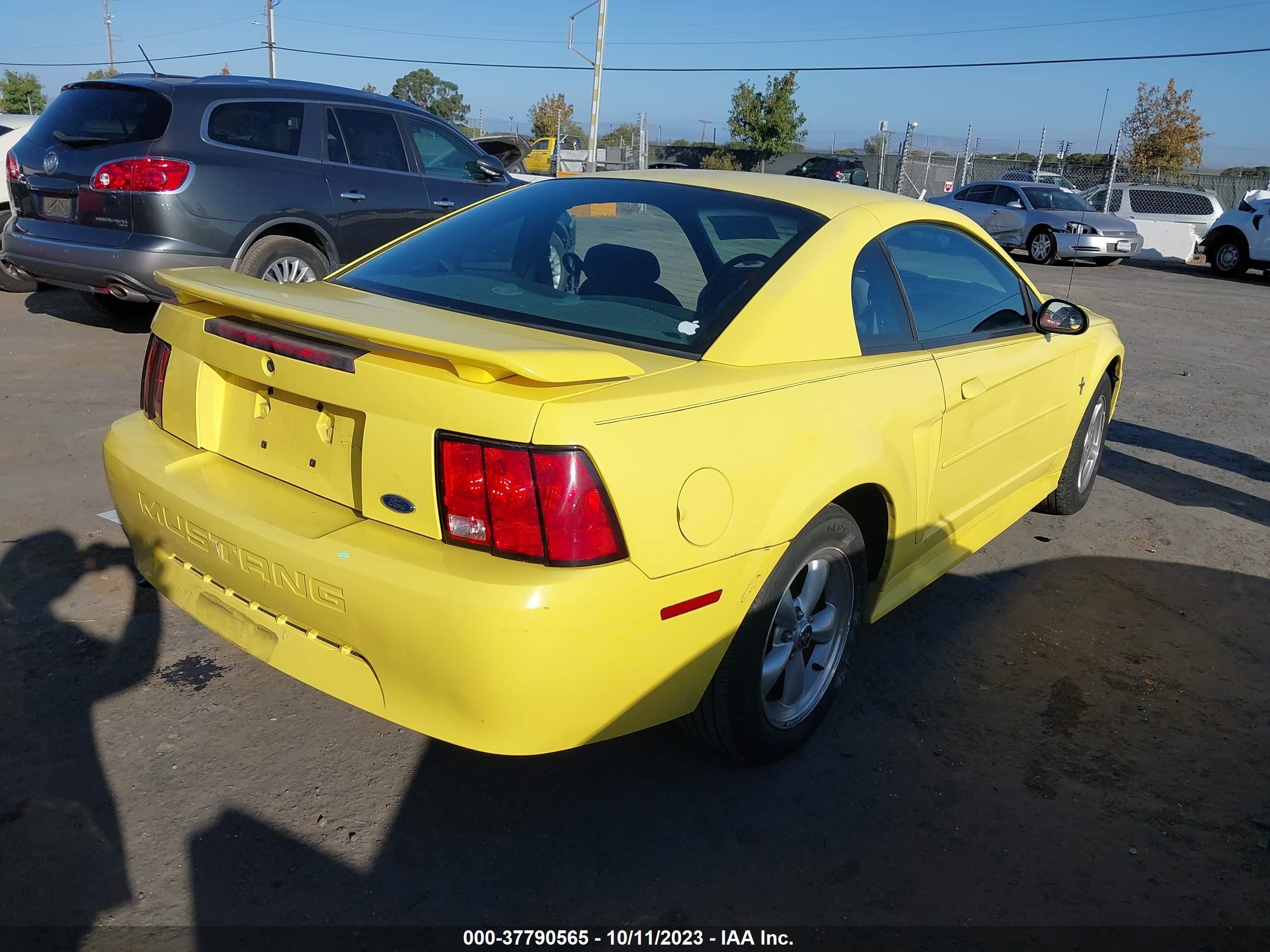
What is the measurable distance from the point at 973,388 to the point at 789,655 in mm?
1177

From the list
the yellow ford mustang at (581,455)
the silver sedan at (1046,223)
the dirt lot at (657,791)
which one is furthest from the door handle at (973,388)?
the silver sedan at (1046,223)

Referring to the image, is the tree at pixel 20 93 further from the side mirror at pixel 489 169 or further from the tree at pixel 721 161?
the side mirror at pixel 489 169

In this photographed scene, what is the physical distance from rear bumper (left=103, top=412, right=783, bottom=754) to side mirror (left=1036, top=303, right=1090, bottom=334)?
6.69ft

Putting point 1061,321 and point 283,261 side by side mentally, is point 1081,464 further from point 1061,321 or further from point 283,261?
point 283,261

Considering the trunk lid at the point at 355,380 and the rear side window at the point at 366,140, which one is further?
the rear side window at the point at 366,140

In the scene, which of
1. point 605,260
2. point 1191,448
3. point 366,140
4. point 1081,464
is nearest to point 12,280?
point 366,140

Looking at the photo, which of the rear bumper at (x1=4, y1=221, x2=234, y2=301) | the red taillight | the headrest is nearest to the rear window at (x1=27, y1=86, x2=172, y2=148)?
the red taillight

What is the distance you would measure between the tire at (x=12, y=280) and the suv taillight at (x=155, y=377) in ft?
23.2

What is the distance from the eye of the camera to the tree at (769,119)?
41281 millimetres

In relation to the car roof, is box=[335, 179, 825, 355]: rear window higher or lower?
lower

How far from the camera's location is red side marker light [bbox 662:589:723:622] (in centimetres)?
226

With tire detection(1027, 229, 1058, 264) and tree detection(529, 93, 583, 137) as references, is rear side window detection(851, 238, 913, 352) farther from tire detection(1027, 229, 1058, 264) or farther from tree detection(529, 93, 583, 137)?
tree detection(529, 93, 583, 137)

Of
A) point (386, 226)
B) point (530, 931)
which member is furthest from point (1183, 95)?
point (530, 931)

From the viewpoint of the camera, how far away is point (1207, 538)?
16.0 feet
